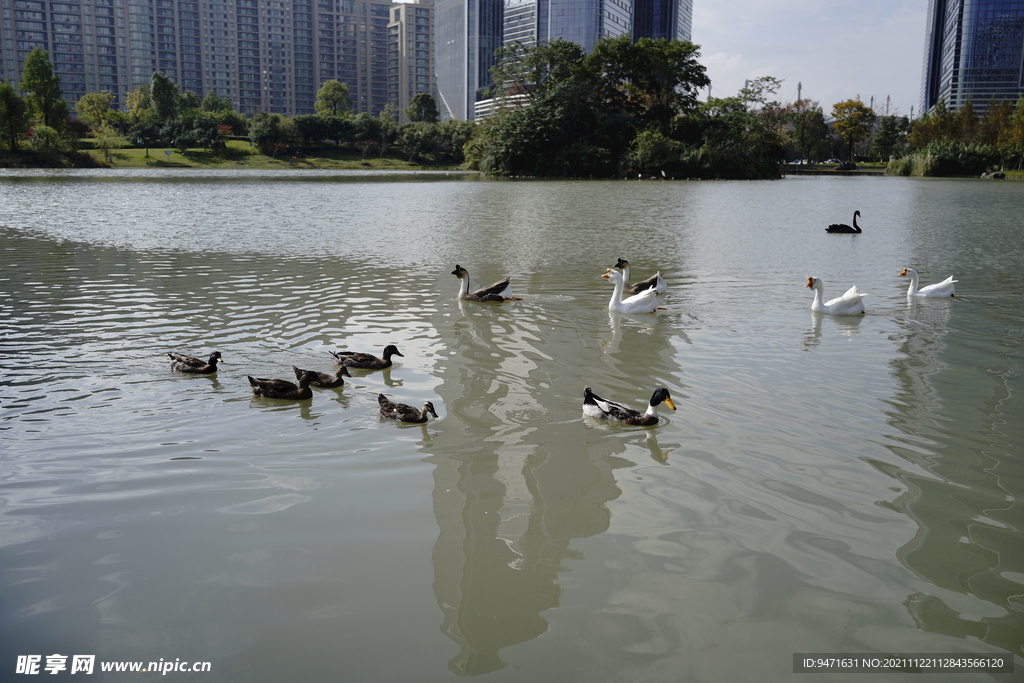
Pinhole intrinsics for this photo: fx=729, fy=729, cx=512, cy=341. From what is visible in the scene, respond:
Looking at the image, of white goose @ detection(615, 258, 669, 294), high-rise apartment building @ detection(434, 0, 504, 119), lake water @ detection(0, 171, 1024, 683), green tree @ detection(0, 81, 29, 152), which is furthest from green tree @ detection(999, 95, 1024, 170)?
high-rise apartment building @ detection(434, 0, 504, 119)

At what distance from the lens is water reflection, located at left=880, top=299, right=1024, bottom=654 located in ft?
13.2

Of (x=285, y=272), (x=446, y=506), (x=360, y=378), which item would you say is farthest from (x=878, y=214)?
(x=446, y=506)

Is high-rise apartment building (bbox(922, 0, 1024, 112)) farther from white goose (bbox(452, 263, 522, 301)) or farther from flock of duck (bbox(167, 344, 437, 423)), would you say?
flock of duck (bbox(167, 344, 437, 423))

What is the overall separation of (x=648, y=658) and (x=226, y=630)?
7.24 feet

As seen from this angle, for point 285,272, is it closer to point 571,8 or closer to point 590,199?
point 590,199

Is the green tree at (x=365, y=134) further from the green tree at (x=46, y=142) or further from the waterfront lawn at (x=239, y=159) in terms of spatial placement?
the green tree at (x=46, y=142)

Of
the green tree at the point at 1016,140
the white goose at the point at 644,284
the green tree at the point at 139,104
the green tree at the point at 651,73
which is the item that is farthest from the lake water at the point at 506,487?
the green tree at the point at 139,104

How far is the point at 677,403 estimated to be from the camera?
7.25m

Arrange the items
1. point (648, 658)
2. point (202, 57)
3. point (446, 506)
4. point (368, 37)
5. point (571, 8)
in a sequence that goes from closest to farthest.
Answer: point (648, 658)
point (446, 506)
point (571, 8)
point (202, 57)
point (368, 37)

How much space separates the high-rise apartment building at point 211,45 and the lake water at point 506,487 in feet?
567

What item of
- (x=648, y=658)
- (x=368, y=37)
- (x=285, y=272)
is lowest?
(x=648, y=658)

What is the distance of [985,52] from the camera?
131500 millimetres

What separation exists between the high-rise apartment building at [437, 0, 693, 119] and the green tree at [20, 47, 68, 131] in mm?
85055

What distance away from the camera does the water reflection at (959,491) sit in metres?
4.02
